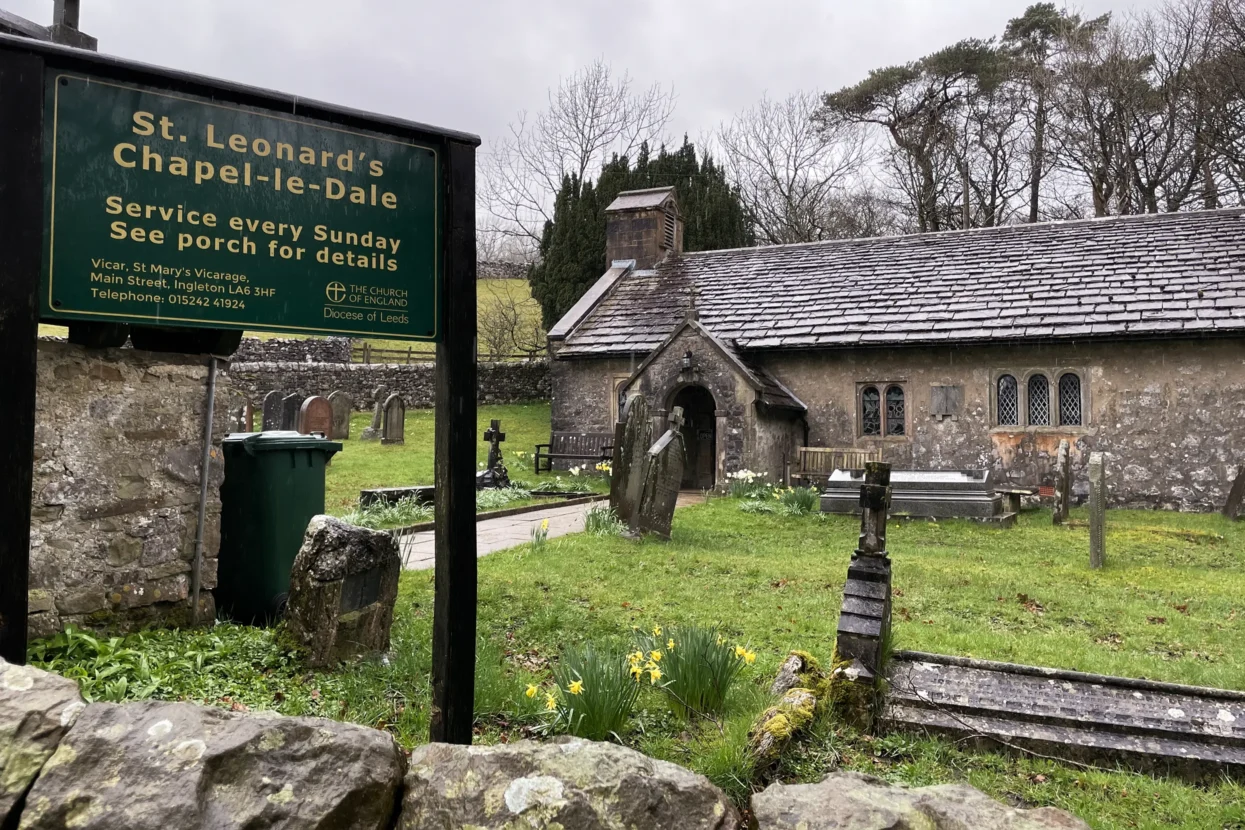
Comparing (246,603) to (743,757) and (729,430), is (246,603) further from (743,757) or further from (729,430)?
(729,430)

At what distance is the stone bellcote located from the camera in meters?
23.2

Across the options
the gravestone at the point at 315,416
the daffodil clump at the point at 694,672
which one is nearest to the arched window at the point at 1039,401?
the daffodil clump at the point at 694,672

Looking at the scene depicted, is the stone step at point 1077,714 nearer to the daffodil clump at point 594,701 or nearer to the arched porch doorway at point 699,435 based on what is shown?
the daffodil clump at point 594,701

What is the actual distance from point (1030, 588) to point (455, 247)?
22.6 ft

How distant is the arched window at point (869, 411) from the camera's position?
17.9m

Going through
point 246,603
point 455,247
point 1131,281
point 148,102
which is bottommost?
point 246,603

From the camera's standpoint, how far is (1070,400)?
54.0ft

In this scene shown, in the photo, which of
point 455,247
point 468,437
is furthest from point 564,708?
point 455,247

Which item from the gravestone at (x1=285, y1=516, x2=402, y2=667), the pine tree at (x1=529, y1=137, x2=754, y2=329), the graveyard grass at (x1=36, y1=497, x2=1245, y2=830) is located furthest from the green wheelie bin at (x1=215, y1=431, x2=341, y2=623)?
the pine tree at (x1=529, y1=137, x2=754, y2=329)

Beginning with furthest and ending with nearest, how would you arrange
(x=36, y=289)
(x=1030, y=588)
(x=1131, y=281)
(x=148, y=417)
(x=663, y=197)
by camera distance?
(x=663, y=197), (x=1131, y=281), (x=1030, y=588), (x=148, y=417), (x=36, y=289)

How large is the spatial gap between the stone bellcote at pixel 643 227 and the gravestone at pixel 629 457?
494 inches

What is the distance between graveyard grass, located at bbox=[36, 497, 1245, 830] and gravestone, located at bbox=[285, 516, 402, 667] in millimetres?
150

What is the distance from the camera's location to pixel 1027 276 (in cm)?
1809

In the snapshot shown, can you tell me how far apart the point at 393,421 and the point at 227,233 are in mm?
19085
